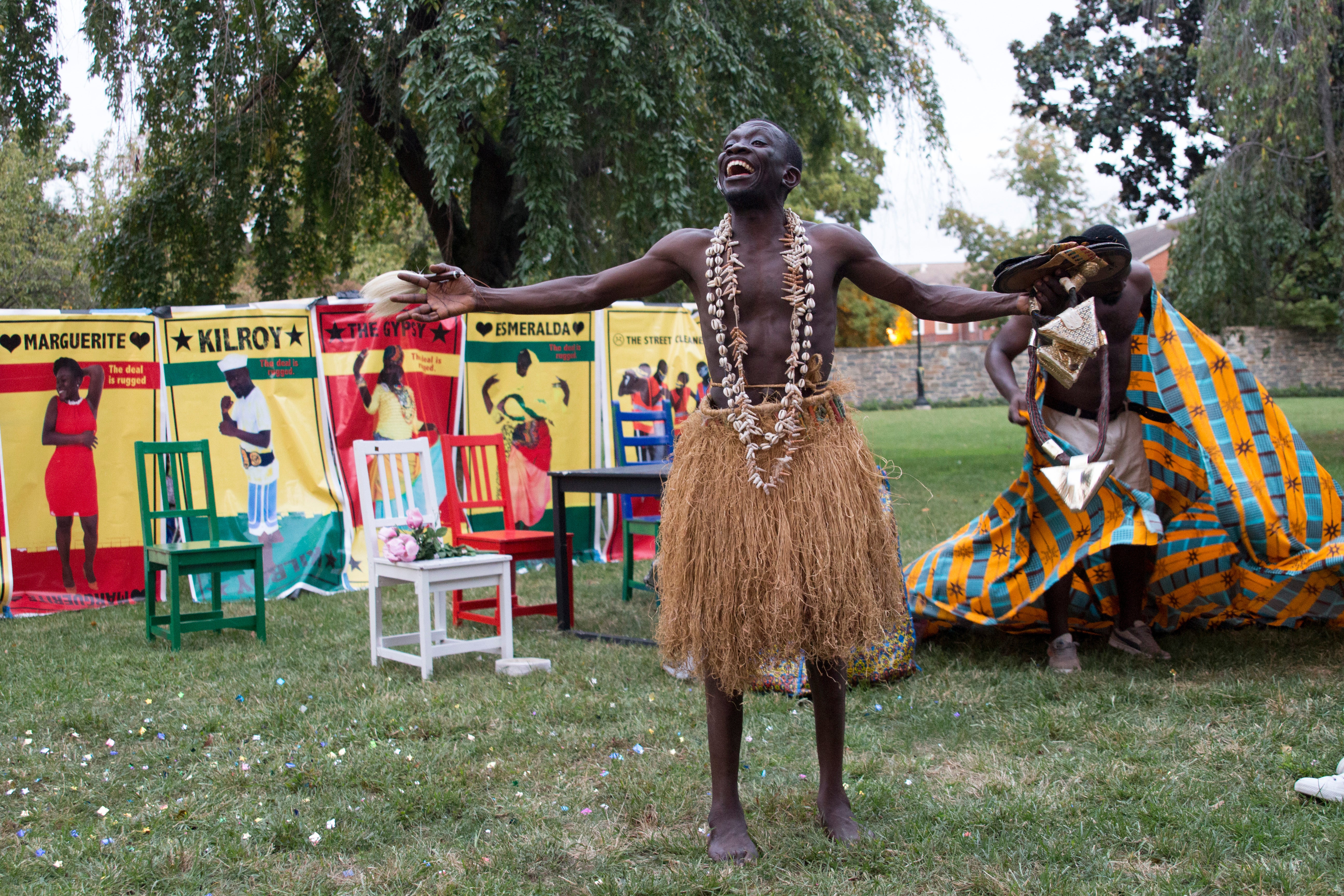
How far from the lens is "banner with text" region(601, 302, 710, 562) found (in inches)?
340

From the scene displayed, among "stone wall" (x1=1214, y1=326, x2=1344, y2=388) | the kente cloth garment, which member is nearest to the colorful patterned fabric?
the kente cloth garment

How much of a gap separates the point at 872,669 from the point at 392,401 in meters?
4.52

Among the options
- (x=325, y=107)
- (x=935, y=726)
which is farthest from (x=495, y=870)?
(x=325, y=107)

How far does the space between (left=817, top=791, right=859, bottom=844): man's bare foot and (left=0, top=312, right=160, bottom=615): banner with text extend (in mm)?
5797

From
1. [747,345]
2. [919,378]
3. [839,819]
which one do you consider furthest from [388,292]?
[919,378]

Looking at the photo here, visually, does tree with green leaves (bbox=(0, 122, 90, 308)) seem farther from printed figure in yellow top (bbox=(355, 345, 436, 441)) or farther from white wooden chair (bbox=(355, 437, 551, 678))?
white wooden chair (bbox=(355, 437, 551, 678))

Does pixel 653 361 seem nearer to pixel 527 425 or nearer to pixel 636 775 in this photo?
pixel 527 425

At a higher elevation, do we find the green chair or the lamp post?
the lamp post

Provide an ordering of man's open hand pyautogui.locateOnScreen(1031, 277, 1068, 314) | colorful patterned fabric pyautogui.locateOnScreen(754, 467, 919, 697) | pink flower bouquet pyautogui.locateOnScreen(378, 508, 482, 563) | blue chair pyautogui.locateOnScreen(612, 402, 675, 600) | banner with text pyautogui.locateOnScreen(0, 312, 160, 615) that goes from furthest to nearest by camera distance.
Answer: banner with text pyautogui.locateOnScreen(0, 312, 160, 615) → blue chair pyautogui.locateOnScreen(612, 402, 675, 600) → pink flower bouquet pyautogui.locateOnScreen(378, 508, 482, 563) → colorful patterned fabric pyautogui.locateOnScreen(754, 467, 919, 697) → man's open hand pyautogui.locateOnScreen(1031, 277, 1068, 314)

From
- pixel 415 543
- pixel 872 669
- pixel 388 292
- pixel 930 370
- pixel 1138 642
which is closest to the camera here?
Answer: pixel 388 292

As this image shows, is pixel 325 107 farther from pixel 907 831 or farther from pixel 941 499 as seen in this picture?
pixel 907 831

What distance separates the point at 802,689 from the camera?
4.37 meters

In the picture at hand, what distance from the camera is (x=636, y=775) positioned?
11.4 feet

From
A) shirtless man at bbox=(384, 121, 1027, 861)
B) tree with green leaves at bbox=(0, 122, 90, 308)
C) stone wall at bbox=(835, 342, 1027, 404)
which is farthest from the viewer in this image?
stone wall at bbox=(835, 342, 1027, 404)
